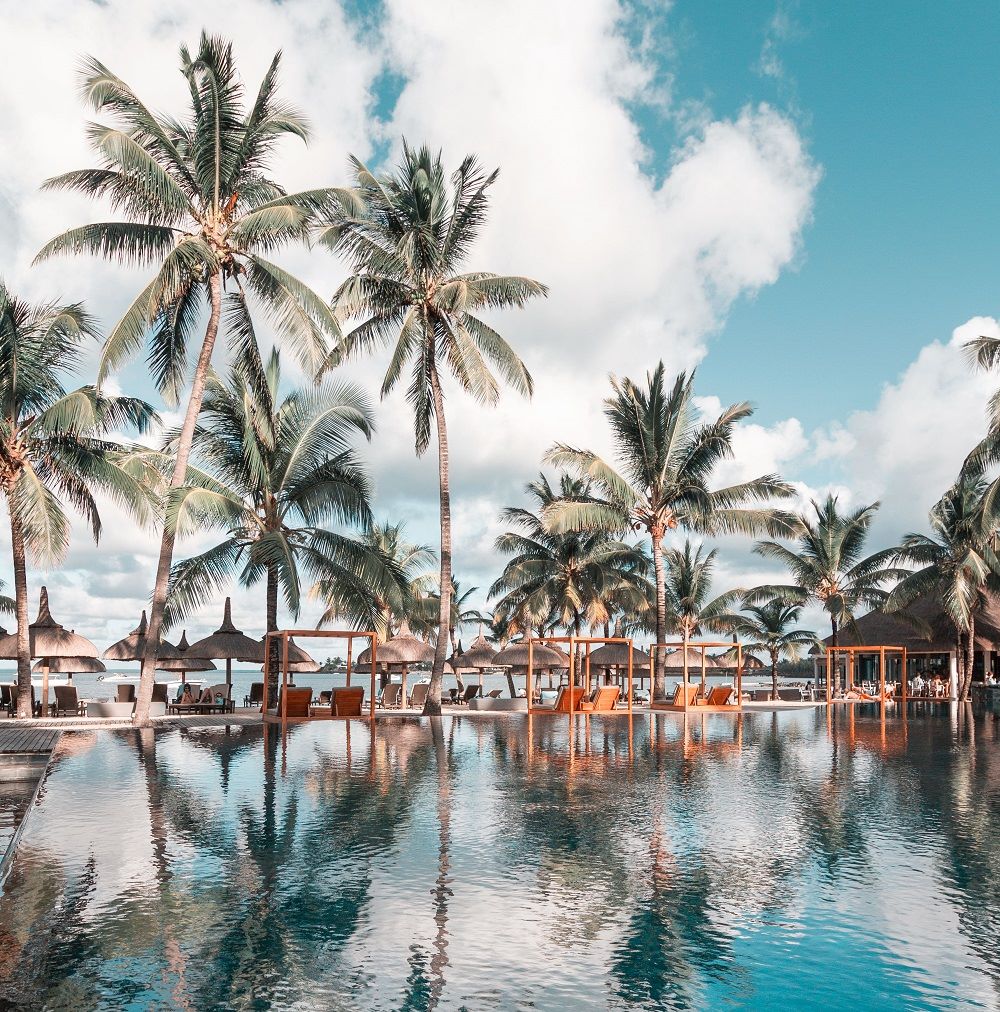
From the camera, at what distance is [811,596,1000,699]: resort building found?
3912 cm

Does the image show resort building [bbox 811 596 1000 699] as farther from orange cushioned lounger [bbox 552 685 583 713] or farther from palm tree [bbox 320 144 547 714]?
palm tree [bbox 320 144 547 714]

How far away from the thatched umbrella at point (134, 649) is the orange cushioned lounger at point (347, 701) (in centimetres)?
566

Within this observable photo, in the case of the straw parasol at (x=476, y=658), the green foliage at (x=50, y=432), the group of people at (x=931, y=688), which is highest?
the green foliage at (x=50, y=432)

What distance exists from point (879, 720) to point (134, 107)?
2231cm

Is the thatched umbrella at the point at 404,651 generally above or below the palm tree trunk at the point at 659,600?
below

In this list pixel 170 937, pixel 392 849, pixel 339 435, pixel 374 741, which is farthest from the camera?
pixel 339 435

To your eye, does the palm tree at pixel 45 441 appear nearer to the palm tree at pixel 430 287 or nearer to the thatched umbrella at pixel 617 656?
the palm tree at pixel 430 287

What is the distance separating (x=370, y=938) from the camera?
5355 millimetres

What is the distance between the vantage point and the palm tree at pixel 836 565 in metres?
37.8

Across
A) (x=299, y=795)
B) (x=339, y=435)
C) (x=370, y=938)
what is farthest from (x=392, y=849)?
(x=339, y=435)

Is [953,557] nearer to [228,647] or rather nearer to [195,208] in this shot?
[228,647]

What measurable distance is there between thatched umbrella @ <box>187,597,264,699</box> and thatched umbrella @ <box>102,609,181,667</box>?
1.55m

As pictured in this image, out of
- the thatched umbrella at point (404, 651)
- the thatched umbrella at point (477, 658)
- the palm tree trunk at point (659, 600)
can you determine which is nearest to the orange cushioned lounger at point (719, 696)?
the palm tree trunk at point (659, 600)

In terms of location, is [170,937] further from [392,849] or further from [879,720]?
[879,720]
